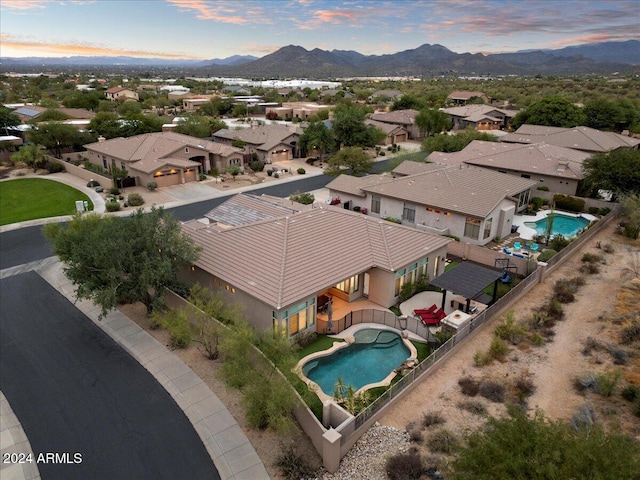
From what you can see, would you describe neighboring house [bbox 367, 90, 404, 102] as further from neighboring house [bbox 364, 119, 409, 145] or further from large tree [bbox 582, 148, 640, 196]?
large tree [bbox 582, 148, 640, 196]

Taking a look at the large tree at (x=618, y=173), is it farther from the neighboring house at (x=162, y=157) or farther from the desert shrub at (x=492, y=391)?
the neighboring house at (x=162, y=157)

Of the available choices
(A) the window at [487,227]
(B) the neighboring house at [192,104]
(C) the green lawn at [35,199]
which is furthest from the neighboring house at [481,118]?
(C) the green lawn at [35,199]

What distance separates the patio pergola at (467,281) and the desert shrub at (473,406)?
6575mm

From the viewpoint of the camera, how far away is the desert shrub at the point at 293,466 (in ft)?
47.0

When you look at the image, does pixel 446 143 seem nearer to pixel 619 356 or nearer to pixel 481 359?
pixel 619 356

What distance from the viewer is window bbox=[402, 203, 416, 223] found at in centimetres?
3755

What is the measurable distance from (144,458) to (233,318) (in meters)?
6.32

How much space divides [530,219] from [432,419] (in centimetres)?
3060

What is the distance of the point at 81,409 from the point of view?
1730 centimetres

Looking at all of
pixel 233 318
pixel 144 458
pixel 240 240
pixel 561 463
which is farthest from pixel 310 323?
pixel 561 463

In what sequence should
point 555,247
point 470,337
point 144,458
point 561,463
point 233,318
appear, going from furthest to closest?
point 555,247
point 470,337
point 233,318
point 144,458
point 561,463

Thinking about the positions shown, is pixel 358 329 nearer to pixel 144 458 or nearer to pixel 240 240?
pixel 240 240

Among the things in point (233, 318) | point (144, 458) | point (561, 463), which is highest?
point (561, 463)

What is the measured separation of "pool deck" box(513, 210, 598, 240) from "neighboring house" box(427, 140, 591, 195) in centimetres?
395
